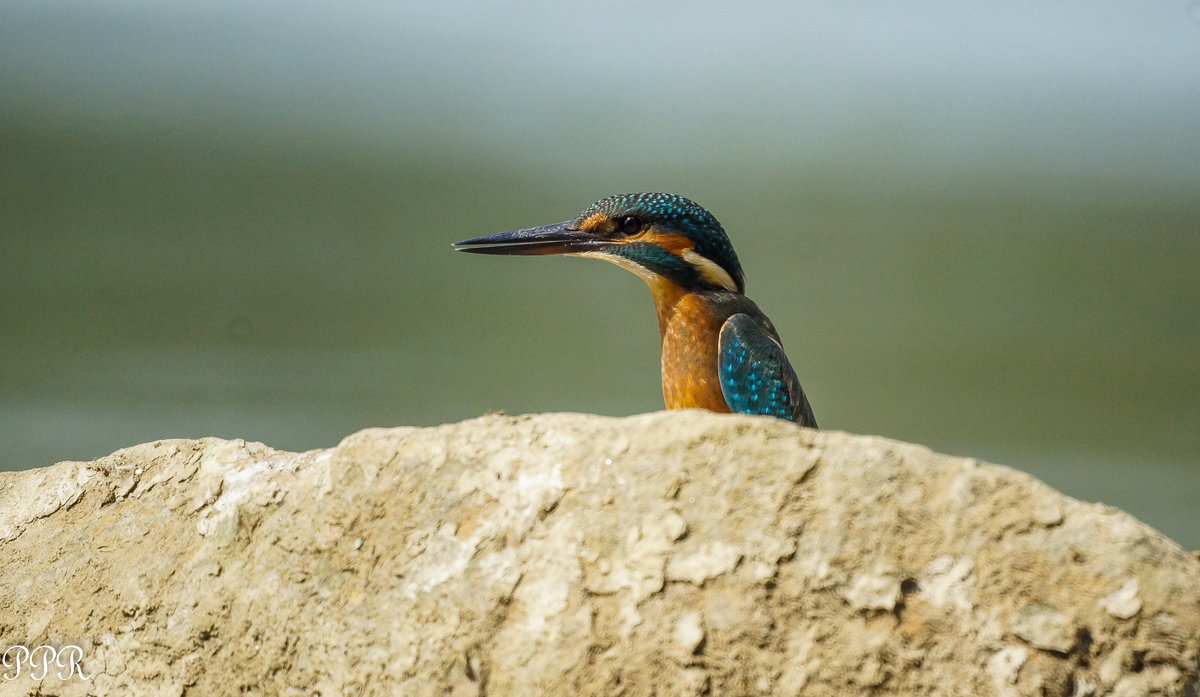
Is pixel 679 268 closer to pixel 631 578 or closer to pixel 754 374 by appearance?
pixel 754 374

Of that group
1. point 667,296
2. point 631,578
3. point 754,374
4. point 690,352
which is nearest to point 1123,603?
point 631,578

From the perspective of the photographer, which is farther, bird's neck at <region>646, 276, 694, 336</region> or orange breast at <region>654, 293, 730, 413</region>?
bird's neck at <region>646, 276, 694, 336</region>

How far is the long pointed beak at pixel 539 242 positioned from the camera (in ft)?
6.84

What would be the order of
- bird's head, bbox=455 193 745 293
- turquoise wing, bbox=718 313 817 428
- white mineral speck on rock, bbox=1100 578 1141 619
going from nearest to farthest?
white mineral speck on rock, bbox=1100 578 1141 619, turquoise wing, bbox=718 313 817 428, bird's head, bbox=455 193 745 293

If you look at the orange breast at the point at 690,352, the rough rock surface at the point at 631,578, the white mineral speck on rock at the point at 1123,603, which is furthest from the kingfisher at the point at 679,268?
the white mineral speck on rock at the point at 1123,603

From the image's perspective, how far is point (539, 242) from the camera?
209 centimetres

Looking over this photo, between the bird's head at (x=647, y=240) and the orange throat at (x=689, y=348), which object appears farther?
the bird's head at (x=647, y=240)

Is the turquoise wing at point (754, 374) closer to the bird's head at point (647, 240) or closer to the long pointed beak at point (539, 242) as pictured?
the bird's head at point (647, 240)

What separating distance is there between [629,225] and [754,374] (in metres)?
0.44

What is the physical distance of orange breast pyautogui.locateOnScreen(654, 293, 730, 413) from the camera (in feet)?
6.38

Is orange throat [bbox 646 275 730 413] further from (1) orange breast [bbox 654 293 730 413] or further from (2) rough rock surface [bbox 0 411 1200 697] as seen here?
(2) rough rock surface [bbox 0 411 1200 697]

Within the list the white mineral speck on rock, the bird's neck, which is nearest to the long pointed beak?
the bird's neck

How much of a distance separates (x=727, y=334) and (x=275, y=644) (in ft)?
3.31

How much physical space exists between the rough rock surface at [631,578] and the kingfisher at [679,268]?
64 centimetres
